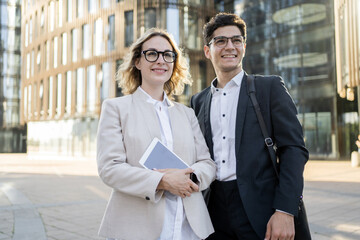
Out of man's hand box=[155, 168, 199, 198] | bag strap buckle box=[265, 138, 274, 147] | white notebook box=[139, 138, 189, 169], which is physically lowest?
man's hand box=[155, 168, 199, 198]

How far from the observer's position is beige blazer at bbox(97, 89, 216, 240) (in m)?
2.05

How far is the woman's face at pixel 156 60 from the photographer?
2.39 meters

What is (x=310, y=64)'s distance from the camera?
73.0 ft

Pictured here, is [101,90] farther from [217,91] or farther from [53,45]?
[217,91]

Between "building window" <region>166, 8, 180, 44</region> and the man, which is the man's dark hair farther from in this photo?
"building window" <region>166, 8, 180, 44</region>

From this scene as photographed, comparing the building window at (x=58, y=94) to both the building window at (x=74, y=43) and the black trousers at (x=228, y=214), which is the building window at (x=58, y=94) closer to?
the building window at (x=74, y=43)

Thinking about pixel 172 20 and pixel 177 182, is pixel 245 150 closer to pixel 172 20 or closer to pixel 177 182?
pixel 177 182

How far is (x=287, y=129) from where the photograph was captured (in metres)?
2.29

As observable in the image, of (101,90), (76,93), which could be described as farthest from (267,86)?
(76,93)

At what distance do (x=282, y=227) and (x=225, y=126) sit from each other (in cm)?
79

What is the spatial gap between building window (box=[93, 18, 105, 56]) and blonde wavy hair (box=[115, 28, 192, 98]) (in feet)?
89.9

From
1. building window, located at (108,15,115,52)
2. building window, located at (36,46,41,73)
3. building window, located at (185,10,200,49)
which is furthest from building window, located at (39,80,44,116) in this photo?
building window, located at (185,10,200,49)

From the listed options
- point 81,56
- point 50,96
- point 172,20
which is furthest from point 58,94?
point 172,20

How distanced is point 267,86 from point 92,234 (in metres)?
3.75
